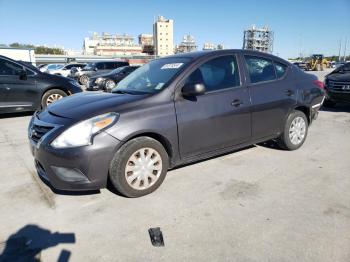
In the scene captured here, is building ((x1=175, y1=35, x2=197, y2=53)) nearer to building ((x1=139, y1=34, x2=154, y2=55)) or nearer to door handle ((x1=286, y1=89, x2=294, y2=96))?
building ((x1=139, y1=34, x2=154, y2=55))

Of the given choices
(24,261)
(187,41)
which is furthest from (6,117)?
(187,41)

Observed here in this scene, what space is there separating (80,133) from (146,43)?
151709 millimetres

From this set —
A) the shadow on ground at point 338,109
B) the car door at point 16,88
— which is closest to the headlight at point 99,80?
the car door at point 16,88

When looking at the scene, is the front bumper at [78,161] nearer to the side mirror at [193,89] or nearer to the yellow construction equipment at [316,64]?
the side mirror at [193,89]

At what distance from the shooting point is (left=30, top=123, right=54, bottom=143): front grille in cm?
332

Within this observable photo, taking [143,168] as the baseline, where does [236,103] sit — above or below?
above

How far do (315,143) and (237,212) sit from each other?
3.15 m

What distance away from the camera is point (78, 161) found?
3041 mm

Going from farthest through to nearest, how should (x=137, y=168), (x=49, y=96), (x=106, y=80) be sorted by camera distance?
(x=106, y=80), (x=49, y=96), (x=137, y=168)

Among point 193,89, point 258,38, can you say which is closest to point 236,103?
point 193,89

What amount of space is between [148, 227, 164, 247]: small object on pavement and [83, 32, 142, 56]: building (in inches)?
4719

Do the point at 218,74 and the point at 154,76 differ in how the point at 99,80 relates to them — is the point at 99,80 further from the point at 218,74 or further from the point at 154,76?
the point at 218,74

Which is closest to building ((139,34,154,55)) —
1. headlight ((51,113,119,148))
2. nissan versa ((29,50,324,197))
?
nissan versa ((29,50,324,197))

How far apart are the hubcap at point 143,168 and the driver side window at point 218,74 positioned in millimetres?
1017
